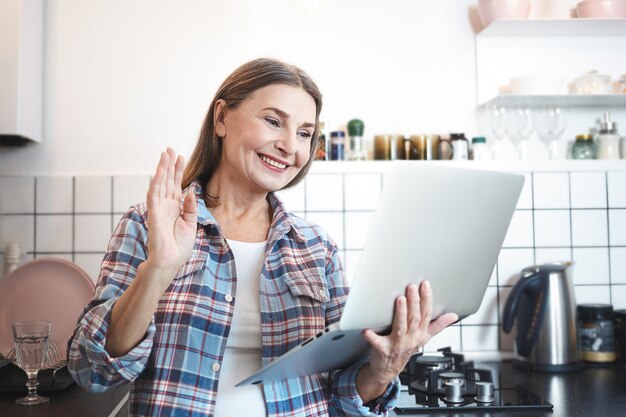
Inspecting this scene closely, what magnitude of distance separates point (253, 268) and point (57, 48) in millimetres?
1267

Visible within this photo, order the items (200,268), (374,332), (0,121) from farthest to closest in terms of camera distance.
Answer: (0,121), (200,268), (374,332)

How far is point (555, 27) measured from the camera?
6.95 feet

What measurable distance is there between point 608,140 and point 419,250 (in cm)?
146

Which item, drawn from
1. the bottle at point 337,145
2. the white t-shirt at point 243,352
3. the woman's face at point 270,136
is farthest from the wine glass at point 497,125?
the white t-shirt at point 243,352

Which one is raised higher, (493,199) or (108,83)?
(108,83)

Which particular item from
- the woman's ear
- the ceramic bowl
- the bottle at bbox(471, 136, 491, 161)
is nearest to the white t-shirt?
the woman's ear

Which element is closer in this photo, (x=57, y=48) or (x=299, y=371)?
(x=299, y=371)

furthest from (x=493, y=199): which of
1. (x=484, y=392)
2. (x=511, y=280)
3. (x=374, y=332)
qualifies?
(x=511, y=280)

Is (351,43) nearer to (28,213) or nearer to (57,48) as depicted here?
(57,48)

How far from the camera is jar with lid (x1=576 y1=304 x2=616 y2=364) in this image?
2014 millimetres

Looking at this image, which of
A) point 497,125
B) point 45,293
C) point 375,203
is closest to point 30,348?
point 45,293

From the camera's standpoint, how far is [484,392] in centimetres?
160

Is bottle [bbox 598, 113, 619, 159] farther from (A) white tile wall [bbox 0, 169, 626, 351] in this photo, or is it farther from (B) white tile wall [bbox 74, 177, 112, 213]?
(B) white tile wall [bbox 74, 177, 112, 213]

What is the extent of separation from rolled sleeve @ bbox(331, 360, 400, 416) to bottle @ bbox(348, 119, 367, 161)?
3.26 feet
